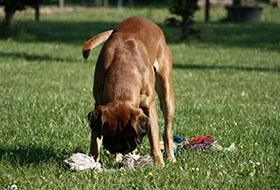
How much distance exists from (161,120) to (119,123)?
264cm

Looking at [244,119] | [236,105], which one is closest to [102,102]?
[244,119]

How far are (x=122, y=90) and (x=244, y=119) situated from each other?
9.58 ft

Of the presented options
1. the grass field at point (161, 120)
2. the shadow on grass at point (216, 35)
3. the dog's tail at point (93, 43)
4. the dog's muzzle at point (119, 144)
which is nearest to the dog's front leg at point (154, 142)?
the grass field at point (161, 120)

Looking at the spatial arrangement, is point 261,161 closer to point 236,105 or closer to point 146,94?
point 146,94

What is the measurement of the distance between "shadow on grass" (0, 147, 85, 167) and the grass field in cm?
1

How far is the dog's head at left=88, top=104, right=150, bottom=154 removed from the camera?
3.50m

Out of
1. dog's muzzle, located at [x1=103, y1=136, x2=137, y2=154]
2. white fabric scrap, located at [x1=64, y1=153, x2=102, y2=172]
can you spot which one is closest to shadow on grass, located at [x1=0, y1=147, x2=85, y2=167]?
white fabric scrap, located at [x1=64, y1=153, x2=102, y2=172]

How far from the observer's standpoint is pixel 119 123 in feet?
11.6

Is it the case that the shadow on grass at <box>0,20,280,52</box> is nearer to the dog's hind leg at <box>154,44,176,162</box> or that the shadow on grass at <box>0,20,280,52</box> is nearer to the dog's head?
the dog's hind leg at <box>154,44,176,162</box>

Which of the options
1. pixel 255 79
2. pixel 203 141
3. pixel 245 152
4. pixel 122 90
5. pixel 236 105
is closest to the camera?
pixel 122 90

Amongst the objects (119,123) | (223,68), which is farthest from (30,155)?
(223,68)

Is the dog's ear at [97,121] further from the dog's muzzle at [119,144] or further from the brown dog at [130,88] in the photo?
the dog's muzzle at [119,144]

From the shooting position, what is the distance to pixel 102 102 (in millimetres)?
3961

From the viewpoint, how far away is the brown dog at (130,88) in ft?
11.6
